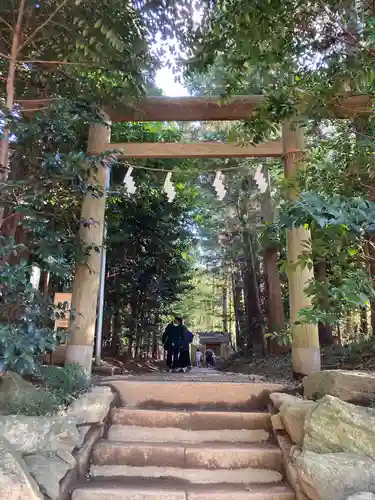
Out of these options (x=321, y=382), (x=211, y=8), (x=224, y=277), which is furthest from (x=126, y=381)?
(x=224, y=277)

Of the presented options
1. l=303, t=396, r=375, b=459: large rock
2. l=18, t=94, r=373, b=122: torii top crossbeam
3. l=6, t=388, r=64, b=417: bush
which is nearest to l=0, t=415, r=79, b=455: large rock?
l=6, t=388, r=64, b=417: bush

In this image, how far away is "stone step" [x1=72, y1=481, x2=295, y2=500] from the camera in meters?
2.89

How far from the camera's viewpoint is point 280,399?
13.2ft

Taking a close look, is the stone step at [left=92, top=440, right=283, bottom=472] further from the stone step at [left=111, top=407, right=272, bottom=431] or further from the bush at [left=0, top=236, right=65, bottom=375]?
the bush at [left=0, top=236, right=65, bottom=375]

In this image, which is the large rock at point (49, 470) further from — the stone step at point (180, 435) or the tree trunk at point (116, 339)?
the tree trunk at point (116, 339)

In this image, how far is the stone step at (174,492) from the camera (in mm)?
2889

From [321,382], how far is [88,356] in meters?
2.97

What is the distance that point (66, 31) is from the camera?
410 centimetres

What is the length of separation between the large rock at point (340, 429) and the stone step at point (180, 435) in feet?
3.14

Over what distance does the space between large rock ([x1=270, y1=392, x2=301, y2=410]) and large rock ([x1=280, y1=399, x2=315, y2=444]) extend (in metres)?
0.15

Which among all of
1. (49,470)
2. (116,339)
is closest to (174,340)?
(116,339)

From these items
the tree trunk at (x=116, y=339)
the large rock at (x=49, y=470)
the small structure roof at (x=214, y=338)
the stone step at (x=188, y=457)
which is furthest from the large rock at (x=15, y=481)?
the small structure roof at (x=214, y=338)

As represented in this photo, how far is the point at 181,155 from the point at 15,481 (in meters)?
4.82

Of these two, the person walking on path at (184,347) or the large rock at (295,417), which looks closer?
the large rock at (295,417)
